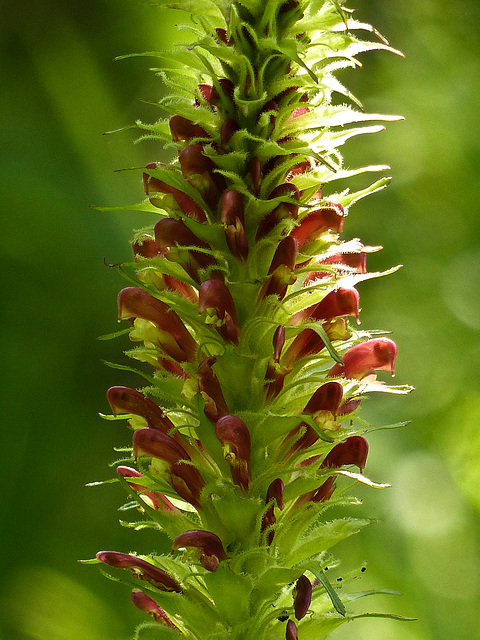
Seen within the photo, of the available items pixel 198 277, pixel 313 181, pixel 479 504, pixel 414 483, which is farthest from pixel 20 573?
pixel 313 181

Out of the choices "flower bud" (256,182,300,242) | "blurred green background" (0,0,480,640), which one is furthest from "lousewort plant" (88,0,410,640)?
"blurred green background" (0,0,480,640)

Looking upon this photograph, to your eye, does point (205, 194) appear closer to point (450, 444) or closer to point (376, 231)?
point (450, 444)

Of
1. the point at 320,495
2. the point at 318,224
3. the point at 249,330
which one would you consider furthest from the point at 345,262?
the point at 320,495

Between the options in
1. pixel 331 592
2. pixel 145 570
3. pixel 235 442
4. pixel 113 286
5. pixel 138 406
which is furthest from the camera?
pixel 113 286

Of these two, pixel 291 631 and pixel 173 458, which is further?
pixel 173 458

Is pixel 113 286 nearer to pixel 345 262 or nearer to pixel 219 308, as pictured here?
pixel 345 262

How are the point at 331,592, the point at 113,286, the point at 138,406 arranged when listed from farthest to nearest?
the point at 113,286
the point at 138,406
the point at 331,592
